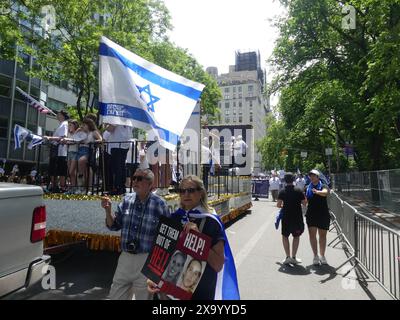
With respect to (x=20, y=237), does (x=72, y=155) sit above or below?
above

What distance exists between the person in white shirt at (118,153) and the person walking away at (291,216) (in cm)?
323

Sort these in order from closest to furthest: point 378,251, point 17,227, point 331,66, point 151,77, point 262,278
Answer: point 17,227 < point 151,77 < point 378,251 < point 262,278 < point 331,66

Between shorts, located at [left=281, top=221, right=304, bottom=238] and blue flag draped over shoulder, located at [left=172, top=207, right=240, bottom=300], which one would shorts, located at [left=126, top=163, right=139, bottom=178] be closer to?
shorts, located at [left=281, top=221, right=304, bottom=238]

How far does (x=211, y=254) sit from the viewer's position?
9.28 ft

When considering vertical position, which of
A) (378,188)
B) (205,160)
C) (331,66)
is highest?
(331,66)

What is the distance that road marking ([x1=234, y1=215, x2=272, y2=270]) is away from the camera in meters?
7.45

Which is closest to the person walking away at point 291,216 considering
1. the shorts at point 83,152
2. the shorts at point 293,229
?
the shorts at point 293,229

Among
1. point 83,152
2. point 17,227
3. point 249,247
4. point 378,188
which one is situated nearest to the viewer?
point 17,227

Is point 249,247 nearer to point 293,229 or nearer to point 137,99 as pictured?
point 293,229

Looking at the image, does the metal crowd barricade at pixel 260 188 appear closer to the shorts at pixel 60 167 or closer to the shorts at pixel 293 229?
the shorts at pixel 293 229

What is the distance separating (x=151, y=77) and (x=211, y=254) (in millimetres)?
3345

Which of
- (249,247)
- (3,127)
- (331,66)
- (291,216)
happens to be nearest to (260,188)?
(331,66)

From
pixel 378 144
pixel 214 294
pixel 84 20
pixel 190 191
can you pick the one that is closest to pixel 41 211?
pixel 190 191

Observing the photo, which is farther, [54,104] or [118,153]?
[54,104]
